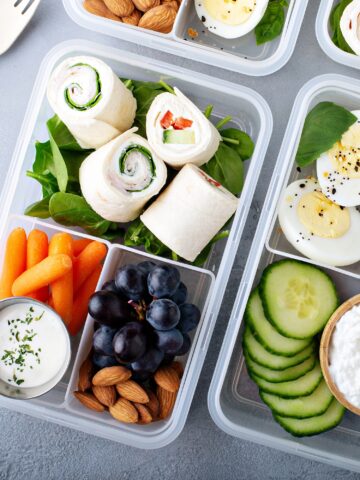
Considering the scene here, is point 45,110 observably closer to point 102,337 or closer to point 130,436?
point 102,337

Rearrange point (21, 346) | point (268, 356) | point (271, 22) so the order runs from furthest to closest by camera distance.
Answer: point (271, 22), point (268, 356), point (21, 346)

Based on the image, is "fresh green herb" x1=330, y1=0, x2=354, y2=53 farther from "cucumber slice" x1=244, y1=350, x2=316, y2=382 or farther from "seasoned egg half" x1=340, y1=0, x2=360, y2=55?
"cucumber slice" x1=244, y1=350, x2=316, y2=382

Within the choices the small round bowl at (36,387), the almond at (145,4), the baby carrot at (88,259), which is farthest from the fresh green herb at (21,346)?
the almond at (145,4)

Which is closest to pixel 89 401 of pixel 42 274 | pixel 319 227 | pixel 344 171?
pixel 42 274

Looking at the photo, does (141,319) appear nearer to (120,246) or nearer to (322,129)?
(120,246)

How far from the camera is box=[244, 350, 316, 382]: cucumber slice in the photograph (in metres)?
1.15

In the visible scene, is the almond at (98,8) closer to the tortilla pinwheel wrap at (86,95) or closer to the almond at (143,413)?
the tortilla pinwheel wrap at (86,95)

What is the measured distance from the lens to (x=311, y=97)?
1.18m

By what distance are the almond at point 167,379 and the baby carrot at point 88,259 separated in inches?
9.7

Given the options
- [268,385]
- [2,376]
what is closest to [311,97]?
[268,385]

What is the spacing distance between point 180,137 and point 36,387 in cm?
56

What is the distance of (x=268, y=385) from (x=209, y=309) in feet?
0.68

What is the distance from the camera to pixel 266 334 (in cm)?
114

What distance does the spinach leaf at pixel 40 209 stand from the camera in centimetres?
112
